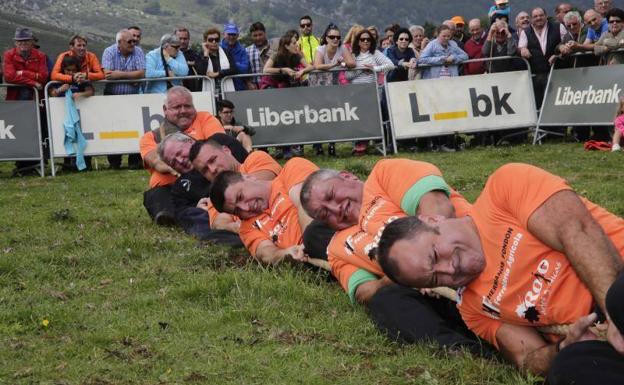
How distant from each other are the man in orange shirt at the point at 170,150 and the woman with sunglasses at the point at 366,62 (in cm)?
532

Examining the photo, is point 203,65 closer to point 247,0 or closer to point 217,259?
point 217,259

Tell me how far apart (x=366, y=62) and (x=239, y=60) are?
2113mm

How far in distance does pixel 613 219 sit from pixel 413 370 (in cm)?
123

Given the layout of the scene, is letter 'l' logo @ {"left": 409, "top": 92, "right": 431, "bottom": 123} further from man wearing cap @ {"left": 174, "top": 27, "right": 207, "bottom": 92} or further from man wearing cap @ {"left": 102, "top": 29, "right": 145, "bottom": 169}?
man wearing cap @ {"left": 102, "top": 29, "right": 145, "bottom": 169}

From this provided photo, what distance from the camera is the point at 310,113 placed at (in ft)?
51.1

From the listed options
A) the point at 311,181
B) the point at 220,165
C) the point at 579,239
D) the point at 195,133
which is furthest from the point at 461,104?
the point at 579,239

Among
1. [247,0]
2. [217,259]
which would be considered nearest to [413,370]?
[217,259]

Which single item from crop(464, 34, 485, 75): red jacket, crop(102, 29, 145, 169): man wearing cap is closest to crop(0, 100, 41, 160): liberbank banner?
crop(102, 29, 145, 169): man wearing cap

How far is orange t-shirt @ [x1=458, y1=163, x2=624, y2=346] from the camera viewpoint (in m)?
4.27

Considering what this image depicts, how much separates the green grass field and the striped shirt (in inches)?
231

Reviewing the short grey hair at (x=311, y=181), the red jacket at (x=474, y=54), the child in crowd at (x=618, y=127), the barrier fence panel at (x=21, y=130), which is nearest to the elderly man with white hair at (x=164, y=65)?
the barrier fence panel at (x=21, y=130)

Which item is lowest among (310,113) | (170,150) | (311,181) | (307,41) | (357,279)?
(357,279)

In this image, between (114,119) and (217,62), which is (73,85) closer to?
(114,119)

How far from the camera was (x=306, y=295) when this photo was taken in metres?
6.31
